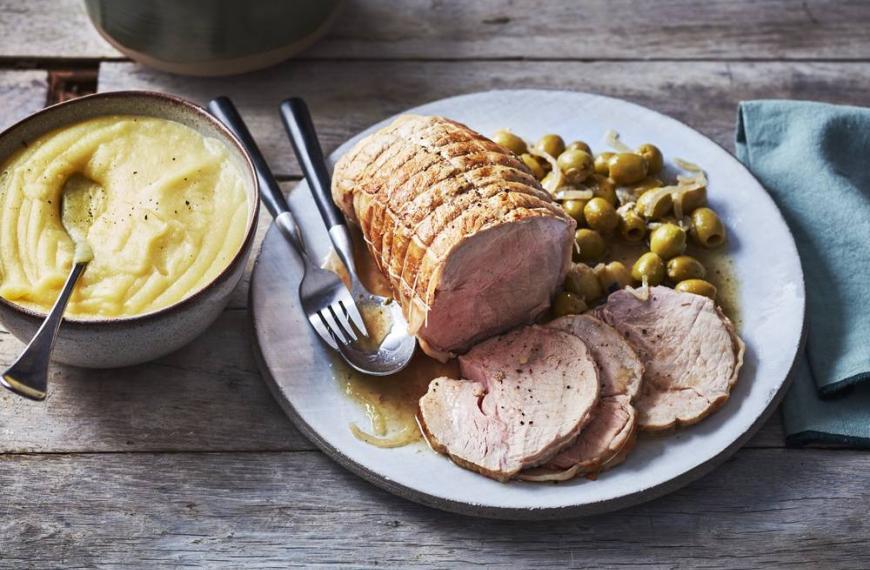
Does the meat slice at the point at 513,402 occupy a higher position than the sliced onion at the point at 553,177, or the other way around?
the sliced onion at the point at 553,177

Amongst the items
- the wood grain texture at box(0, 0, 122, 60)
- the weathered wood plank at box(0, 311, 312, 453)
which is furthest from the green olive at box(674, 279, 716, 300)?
the wood grain texture at box(0, 0, 122, 60)

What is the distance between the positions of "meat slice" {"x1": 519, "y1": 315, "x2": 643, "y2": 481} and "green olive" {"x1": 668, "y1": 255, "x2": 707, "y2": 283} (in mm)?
392

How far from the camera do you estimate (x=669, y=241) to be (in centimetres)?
313

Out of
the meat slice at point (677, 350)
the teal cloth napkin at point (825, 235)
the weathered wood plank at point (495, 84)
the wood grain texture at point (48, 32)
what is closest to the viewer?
the meat slice at point (677, 350)

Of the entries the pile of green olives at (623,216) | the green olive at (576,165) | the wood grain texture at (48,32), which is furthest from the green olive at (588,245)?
the wood grain texture at (48,32)

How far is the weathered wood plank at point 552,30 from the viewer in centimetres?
400

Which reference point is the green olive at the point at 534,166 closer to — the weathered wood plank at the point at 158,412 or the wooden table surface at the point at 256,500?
the wooden table surface at the point at 256,500

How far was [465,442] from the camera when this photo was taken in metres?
2.63

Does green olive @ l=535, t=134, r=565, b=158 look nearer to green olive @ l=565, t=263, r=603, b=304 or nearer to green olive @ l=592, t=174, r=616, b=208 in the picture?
green olive @ l=592, t=174, r=616, b=208

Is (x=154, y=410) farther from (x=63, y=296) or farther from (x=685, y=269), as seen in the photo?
(x=685, y=269)

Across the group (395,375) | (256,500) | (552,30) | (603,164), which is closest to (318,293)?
(395,375)

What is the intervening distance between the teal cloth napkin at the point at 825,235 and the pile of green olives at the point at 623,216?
0.34 metres

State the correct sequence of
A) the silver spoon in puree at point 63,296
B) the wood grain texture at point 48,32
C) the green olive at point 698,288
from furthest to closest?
the wood grain texture at point 48,32
the green olive at point 698,288
the silver spoon in puree at point 63,296

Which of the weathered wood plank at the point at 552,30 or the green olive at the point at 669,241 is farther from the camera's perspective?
the weathered wood plank at the point at 552,30
